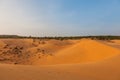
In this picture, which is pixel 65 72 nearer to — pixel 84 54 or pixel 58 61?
pixel 58 61

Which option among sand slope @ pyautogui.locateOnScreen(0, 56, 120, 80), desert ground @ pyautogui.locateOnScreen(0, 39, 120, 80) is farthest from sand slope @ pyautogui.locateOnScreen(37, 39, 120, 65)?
sand slope @ pyautogui.locateOnScreen(0, 56, 120, 80)

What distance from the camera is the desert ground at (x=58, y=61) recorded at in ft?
28.6

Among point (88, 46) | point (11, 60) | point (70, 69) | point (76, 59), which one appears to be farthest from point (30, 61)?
point (70, 69)

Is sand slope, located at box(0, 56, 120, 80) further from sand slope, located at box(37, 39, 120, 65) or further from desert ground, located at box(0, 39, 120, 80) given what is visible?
sand slope, located at box(37, 39, 120, 65)

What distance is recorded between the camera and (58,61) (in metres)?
18.4

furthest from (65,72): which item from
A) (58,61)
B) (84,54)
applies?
(84,54)

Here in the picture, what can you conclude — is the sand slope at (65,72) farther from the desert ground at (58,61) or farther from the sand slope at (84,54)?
the sand slope at (84,54)

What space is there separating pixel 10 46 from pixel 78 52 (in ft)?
21.4

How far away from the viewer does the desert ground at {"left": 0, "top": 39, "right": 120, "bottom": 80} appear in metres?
8.72

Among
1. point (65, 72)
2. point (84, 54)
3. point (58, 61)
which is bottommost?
point (58, 61)

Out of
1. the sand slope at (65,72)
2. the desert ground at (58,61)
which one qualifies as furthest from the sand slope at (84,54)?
the sand slope at (65,72)

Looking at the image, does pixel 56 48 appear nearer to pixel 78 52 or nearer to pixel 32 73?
pixel 78 52

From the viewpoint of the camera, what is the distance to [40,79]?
8.00m

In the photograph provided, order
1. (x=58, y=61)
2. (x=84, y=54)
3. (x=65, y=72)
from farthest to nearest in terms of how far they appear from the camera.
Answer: (x=84, y=54), (x=58, y=61), (x=65, y=72)
